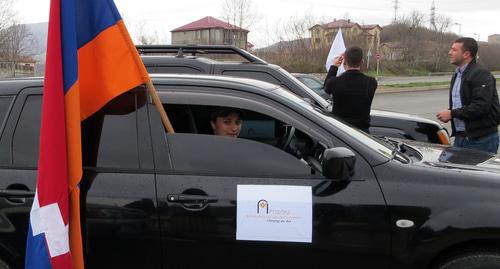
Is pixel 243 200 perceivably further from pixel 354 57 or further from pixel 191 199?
pixel 354 57

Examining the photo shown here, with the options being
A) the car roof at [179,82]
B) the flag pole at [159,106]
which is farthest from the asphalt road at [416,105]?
the flag pole at [159,106]

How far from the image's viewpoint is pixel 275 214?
108 inches

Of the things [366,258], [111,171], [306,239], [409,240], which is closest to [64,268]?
[111,171]

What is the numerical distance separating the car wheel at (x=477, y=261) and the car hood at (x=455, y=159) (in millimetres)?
537

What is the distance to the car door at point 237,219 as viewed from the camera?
2.73 m

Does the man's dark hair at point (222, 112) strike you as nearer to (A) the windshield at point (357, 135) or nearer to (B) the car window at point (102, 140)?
(A) the windshield at point (357, 135)

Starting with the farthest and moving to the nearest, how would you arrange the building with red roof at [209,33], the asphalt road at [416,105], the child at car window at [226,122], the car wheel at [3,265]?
1. the building with red roof at [209,33]
2. the asphalt road at [416,105]
3. the child at car window at [226,122]
4. the car wheel at [3,265]

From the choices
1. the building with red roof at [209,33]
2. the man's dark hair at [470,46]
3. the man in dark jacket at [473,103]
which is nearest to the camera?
the man in dark jacket at [473,103]

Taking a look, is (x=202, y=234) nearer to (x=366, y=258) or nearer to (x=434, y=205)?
(x=366, y=258)

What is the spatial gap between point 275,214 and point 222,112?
2.49 ft

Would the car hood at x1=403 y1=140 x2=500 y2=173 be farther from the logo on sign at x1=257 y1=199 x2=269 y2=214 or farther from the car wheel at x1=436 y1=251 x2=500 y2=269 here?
the logo on sign at x1=257 y1=199 x2=269 y2=214

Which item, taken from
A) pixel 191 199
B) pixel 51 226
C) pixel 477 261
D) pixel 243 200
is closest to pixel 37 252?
pixel 51 226

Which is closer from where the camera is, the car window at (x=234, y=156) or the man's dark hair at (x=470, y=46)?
the car window at (x=234, y=156)

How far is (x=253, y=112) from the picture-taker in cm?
310
